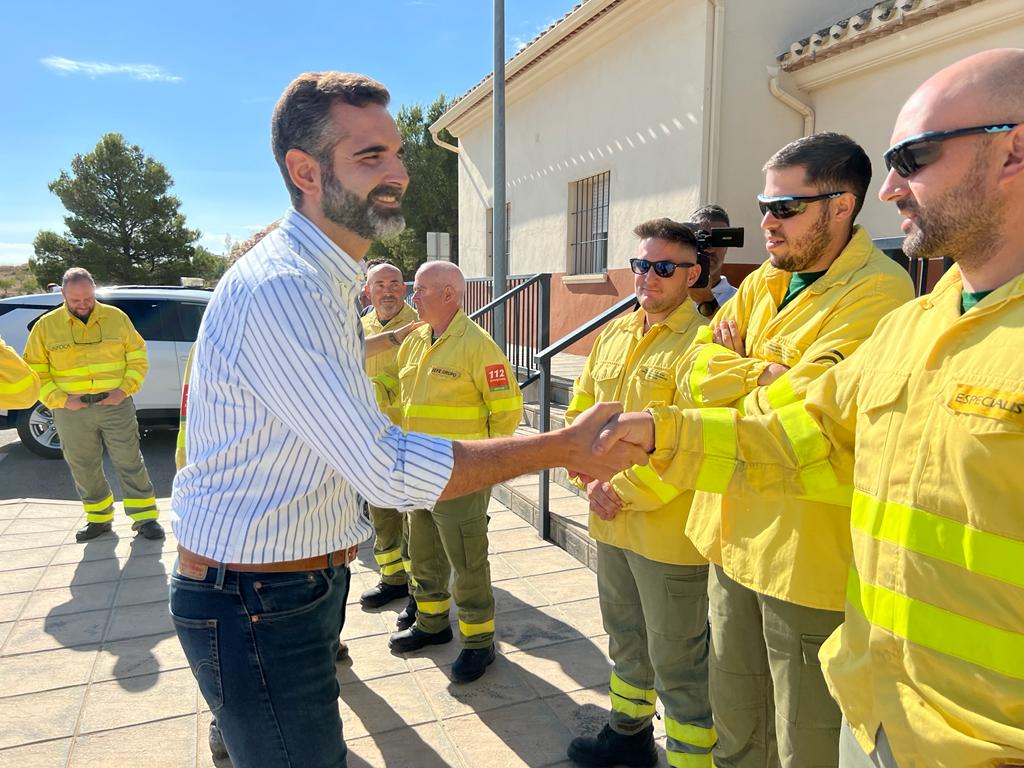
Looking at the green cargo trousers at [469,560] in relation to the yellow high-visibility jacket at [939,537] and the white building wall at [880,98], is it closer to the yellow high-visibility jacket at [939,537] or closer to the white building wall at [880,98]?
the yellow high-visibility jacket at [939,537]

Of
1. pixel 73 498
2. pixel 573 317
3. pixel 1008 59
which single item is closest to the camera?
pixel 1008 59

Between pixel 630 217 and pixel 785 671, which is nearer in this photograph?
pixel 785 671

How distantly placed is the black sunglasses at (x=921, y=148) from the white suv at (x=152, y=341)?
27.6 ft

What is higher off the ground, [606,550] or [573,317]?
[573,317]

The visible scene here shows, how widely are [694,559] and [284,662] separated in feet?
5.00

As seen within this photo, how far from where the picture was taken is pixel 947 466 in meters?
1.19

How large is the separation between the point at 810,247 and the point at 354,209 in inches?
55.9

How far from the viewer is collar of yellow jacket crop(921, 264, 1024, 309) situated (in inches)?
46.8

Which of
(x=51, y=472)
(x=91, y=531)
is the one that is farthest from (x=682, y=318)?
(x=51, y=472)

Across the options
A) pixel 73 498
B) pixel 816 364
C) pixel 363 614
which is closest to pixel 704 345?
pixel 816 364

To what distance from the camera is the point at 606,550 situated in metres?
2.85

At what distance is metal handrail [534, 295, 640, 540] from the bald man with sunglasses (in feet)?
8.03

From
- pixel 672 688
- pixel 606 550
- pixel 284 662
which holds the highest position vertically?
pixel 284 662

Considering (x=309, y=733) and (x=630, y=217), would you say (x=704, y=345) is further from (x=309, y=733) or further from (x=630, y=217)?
(x=630, y=217)
